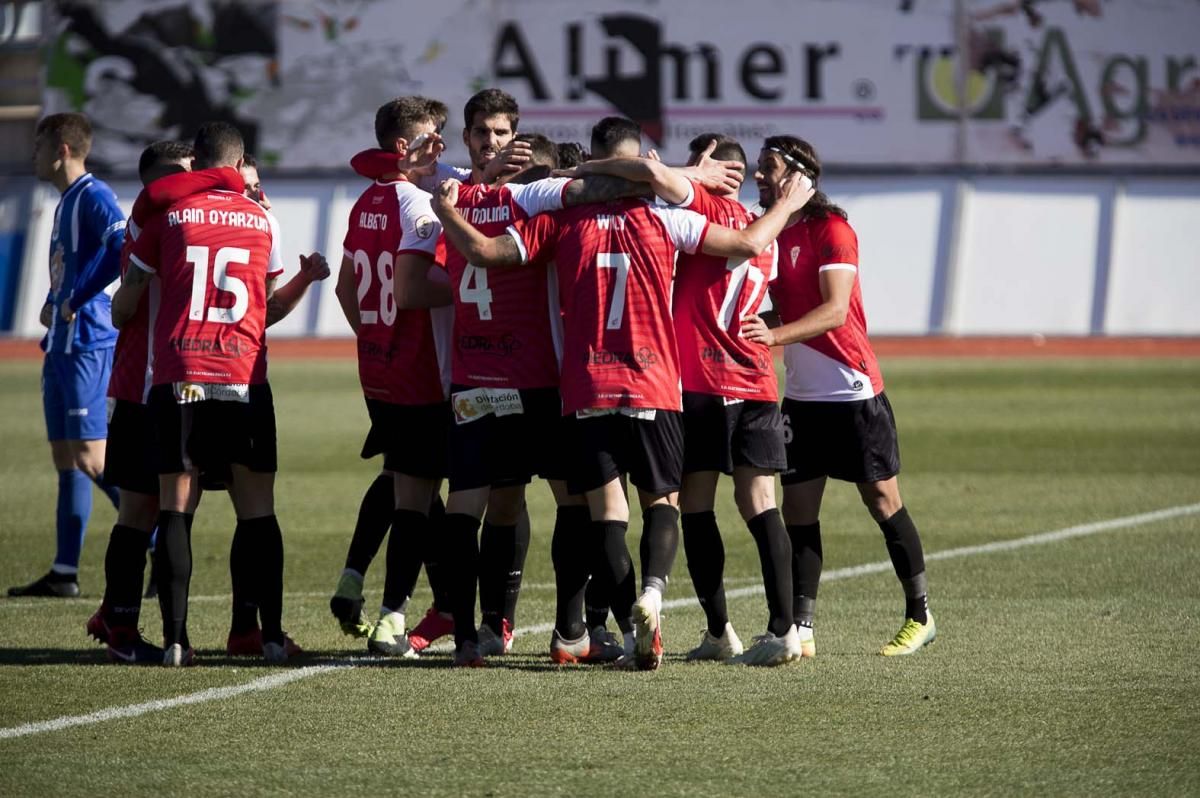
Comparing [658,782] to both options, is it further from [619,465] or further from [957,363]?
[957,363]

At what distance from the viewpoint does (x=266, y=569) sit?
22.6ft

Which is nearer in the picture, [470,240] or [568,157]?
[470,240]

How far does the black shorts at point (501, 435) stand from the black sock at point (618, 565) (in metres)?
0.36

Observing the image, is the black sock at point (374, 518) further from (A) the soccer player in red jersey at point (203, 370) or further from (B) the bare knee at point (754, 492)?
(B) the bare knee at point (754, 492)

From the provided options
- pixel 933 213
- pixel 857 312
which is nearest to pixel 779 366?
pixel 933 213

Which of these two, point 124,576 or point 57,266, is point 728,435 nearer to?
point 124,576

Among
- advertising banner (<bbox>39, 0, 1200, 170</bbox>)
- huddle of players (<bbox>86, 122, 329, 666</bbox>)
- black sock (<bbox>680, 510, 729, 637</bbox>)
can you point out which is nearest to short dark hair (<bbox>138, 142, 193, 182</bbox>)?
huddle of players (<bbox>86, 122, 329, 666</bbox>)

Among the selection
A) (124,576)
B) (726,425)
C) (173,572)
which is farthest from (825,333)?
(124,576)

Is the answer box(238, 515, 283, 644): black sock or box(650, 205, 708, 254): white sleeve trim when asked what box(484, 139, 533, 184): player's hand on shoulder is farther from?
box(238, 515, 283, 644): black sock

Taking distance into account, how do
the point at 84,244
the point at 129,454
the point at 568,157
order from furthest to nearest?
1. the point at 84,244
2. the point at 568,157
3. the point at 129,454

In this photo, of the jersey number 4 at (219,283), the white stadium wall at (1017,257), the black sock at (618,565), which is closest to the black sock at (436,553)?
the black sock at (618,565)

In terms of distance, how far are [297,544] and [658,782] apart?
5.96m

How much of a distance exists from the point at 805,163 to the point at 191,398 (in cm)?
257

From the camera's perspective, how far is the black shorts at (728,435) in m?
6.59
